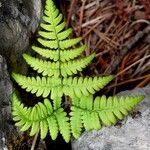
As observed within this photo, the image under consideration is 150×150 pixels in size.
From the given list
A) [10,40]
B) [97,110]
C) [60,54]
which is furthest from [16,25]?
[97,110]

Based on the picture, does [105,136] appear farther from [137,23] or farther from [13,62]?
[137,23]

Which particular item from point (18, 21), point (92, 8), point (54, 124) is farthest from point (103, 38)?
point (54, 124)

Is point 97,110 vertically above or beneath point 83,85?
beneath

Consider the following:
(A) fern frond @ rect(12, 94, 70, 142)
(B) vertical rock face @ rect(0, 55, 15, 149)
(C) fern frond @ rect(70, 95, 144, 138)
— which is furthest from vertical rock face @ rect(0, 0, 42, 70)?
(C) fern frond @ rect(70, 95, 144, 138)

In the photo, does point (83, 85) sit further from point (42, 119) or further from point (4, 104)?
point (4, 104)

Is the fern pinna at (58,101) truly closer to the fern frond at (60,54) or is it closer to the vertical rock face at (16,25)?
the fern frond at (60,54)

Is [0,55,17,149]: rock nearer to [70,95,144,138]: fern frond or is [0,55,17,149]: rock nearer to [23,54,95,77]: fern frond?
[23,54,95,77]: fern frond
